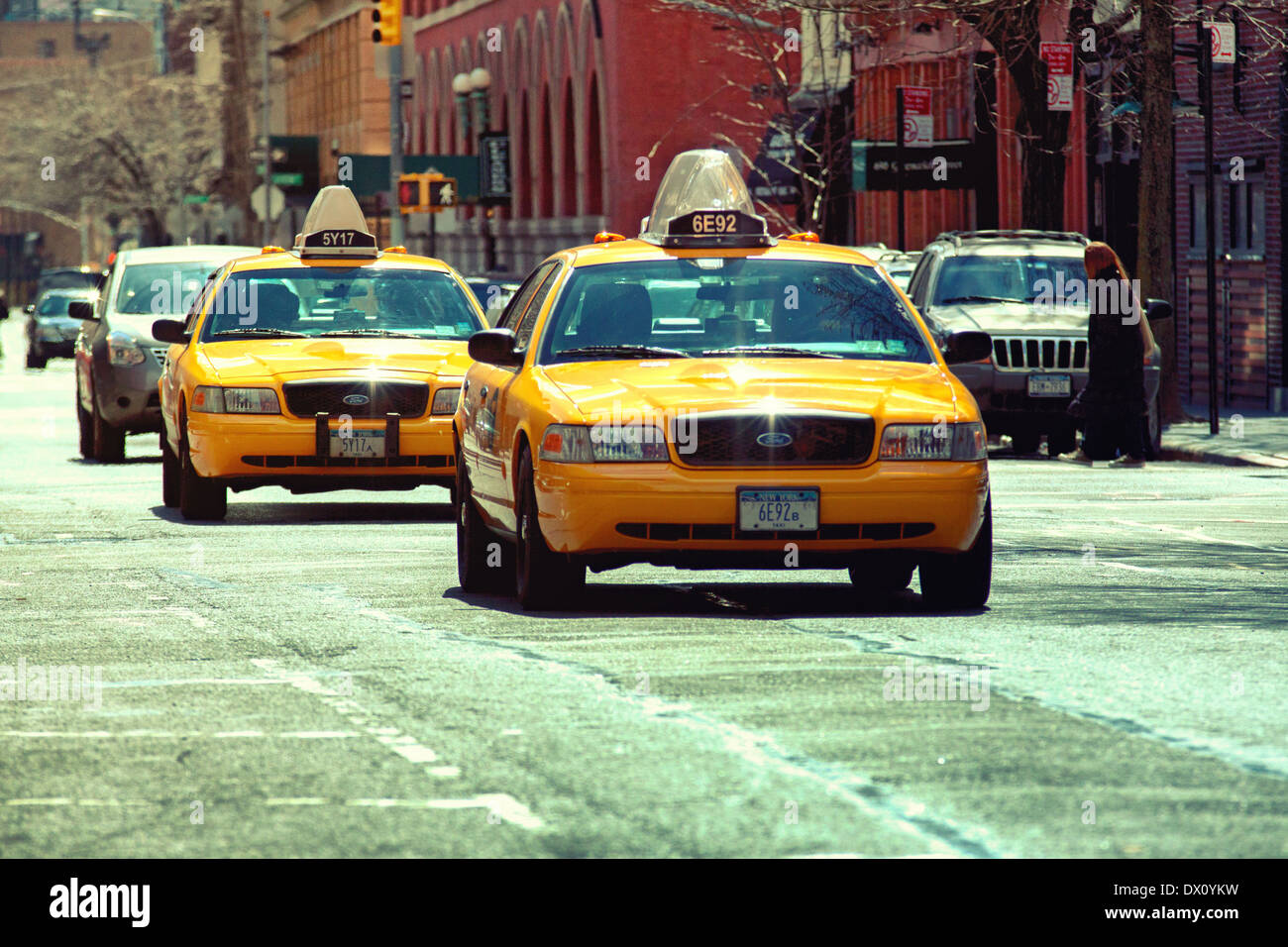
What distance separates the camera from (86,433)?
23578mm

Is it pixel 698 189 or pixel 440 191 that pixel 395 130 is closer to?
pixel 440 191

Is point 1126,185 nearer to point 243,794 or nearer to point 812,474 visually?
point 812,474

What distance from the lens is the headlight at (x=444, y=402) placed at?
1596 cm

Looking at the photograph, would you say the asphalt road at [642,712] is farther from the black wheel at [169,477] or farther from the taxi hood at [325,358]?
the black wheel at [169,477]

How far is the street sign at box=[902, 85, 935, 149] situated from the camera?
34125 mm

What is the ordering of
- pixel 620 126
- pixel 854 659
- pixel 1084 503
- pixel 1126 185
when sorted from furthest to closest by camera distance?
pixel 620 126 < pixel 1126 185 < pixel 1084 503 < pixel 854 659

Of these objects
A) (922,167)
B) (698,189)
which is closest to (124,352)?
(698,189)

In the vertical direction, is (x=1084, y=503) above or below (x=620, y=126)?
below

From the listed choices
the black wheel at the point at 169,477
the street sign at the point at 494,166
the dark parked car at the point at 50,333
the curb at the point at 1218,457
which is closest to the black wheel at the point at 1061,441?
the curb at the point at 1218,457
